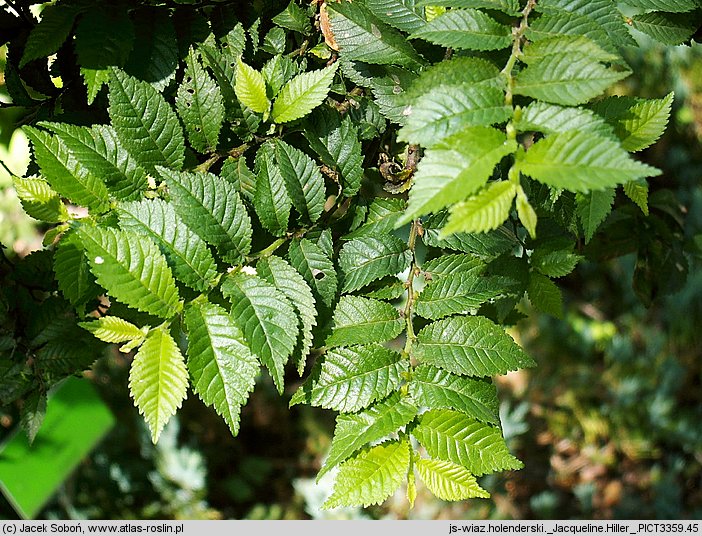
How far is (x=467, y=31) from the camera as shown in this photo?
73 cm

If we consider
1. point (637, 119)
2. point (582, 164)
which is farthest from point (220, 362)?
point (637, 119)

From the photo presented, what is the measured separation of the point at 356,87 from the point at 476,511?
5.98 feet

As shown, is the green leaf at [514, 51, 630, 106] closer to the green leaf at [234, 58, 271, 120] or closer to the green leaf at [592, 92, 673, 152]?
the green leaf at [592, 92, 673, 152]

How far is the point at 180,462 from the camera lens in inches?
92.9

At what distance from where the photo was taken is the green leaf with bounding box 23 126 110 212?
0.83 meters

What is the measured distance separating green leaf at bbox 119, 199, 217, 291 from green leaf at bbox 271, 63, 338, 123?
0.60 ft

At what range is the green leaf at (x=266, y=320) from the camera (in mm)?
737

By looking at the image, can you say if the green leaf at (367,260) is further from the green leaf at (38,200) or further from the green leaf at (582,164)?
the green leaf at (38,200)

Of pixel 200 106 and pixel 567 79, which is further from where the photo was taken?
pixel 200 106

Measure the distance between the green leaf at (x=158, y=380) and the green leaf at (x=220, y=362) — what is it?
3cm

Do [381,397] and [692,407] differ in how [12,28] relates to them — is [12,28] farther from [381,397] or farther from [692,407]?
[692,407]

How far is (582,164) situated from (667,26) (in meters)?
0.46

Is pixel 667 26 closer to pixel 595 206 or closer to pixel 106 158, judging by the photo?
pixel 595 206
